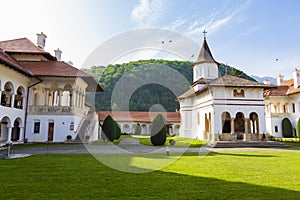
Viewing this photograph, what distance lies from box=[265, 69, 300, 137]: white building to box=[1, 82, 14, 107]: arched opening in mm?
33460

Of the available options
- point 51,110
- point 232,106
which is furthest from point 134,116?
point 51,110

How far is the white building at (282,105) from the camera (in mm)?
34675

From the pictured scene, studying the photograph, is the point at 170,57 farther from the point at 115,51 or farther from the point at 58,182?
the point at 58,182

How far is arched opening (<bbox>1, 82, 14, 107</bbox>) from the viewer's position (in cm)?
1948

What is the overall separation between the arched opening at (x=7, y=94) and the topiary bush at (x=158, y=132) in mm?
12300

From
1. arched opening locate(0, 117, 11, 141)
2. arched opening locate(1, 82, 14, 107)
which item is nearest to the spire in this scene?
arched opening locate(1, 82, 14, 107)

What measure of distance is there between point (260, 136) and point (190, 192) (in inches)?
819

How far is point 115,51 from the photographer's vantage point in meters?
9.92

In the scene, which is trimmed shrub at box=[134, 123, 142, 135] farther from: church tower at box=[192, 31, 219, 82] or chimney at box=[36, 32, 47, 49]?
chimney at box=[36, 32, 47, 49]

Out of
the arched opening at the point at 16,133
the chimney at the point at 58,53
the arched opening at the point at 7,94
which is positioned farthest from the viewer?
the chimney at the point at 58,53

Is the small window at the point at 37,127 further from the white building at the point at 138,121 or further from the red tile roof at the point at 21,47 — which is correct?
the white building at the point at 138,121

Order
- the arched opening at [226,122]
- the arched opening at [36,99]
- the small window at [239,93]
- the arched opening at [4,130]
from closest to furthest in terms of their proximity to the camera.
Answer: the arched opening at [4,130]
the arched opening at [36,99]
the small window at [239,93]
the arched opening at [226,122]

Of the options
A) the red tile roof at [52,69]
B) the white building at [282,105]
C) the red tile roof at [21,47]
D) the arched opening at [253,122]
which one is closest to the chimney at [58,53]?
the red tile roof at [21,47]

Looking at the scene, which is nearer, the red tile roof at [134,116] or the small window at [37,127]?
the small window at [37,127]
